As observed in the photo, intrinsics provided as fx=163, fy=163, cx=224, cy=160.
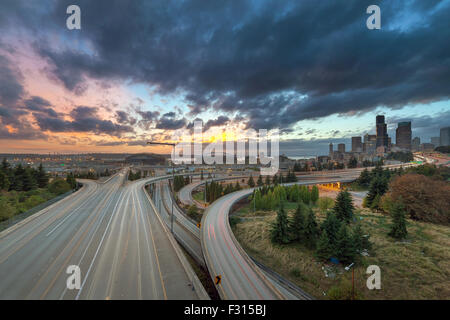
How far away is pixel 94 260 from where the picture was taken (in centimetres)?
1394

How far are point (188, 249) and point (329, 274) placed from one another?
15.6 metres

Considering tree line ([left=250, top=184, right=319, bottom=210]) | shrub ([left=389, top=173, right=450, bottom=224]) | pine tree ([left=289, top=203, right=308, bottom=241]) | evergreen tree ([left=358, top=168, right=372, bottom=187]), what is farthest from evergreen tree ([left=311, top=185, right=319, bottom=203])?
evergreen tree ([left=358, top=168, right=372, bottom=187])

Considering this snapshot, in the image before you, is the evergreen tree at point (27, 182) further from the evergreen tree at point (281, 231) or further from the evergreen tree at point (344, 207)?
the evergreen tree at point (344, 207)

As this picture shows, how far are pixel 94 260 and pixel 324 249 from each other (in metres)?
22.8

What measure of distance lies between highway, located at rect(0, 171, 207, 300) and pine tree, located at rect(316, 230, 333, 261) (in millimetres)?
14533

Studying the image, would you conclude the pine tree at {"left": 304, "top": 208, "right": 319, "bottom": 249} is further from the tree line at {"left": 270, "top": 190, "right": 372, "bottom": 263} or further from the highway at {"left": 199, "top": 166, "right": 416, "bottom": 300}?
the highway at {"left": 199, "top": 166, "right": 416, "bottom": 300}

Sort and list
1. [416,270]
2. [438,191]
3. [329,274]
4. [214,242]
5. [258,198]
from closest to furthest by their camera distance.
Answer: [416,270] < [329,274] < [214,242] < [438,191] < [258,198]

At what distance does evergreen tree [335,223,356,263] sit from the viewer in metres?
17.1

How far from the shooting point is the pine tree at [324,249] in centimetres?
1797

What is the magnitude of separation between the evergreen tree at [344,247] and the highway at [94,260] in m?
15.4

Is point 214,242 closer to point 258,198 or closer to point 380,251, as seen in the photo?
point 380,251
